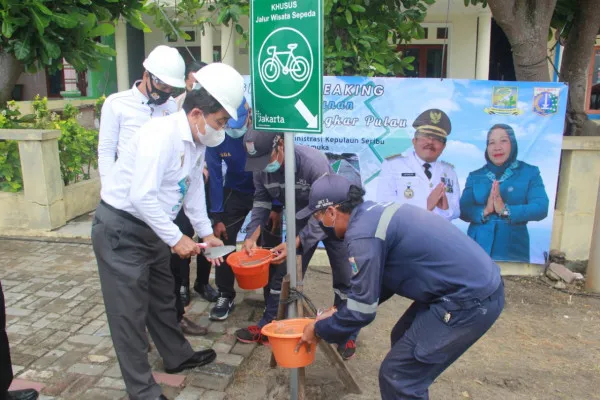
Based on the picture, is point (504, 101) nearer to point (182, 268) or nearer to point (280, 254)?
point (280, 254)

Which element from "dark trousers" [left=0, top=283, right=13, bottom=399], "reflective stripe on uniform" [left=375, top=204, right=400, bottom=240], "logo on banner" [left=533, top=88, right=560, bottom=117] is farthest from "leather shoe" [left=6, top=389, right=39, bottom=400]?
"logo on banner" [left=533, top=88, right=560, bottom=117]

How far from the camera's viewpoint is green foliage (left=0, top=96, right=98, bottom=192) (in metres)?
6.18

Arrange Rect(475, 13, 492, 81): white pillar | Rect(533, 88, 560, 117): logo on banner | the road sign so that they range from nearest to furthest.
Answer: the road sign
Rect(533, 88, 560, 117): logo on banner
Rect(475, 13, 492, 81): white pillar

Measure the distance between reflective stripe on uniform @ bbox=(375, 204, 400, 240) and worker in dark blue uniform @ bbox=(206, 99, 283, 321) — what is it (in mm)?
1750

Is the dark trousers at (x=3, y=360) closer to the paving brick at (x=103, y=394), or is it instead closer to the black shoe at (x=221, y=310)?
the paving brick at (x=103, y=394)

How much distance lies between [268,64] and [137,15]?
3.93 metres

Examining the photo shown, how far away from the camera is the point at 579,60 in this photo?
631 cm

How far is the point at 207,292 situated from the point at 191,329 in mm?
705

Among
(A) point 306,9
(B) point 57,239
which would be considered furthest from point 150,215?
(B) point 57,239

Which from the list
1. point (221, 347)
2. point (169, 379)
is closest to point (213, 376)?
point (169, 379)

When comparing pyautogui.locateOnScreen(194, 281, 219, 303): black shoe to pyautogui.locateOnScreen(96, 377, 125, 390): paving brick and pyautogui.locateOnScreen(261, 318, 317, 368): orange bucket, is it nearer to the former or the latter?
pyautogui.locateOnScreen(96, 377, 125, 390): paving brick

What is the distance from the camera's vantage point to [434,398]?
3.31m

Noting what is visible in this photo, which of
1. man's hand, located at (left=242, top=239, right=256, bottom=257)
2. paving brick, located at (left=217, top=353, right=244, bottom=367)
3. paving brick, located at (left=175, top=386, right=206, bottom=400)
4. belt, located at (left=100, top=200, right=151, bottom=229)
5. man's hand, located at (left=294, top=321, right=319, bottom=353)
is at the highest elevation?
belt, located at (left=100, top=200, right=151, bottom=229)

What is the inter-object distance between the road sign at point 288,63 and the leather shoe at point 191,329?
1844mm
